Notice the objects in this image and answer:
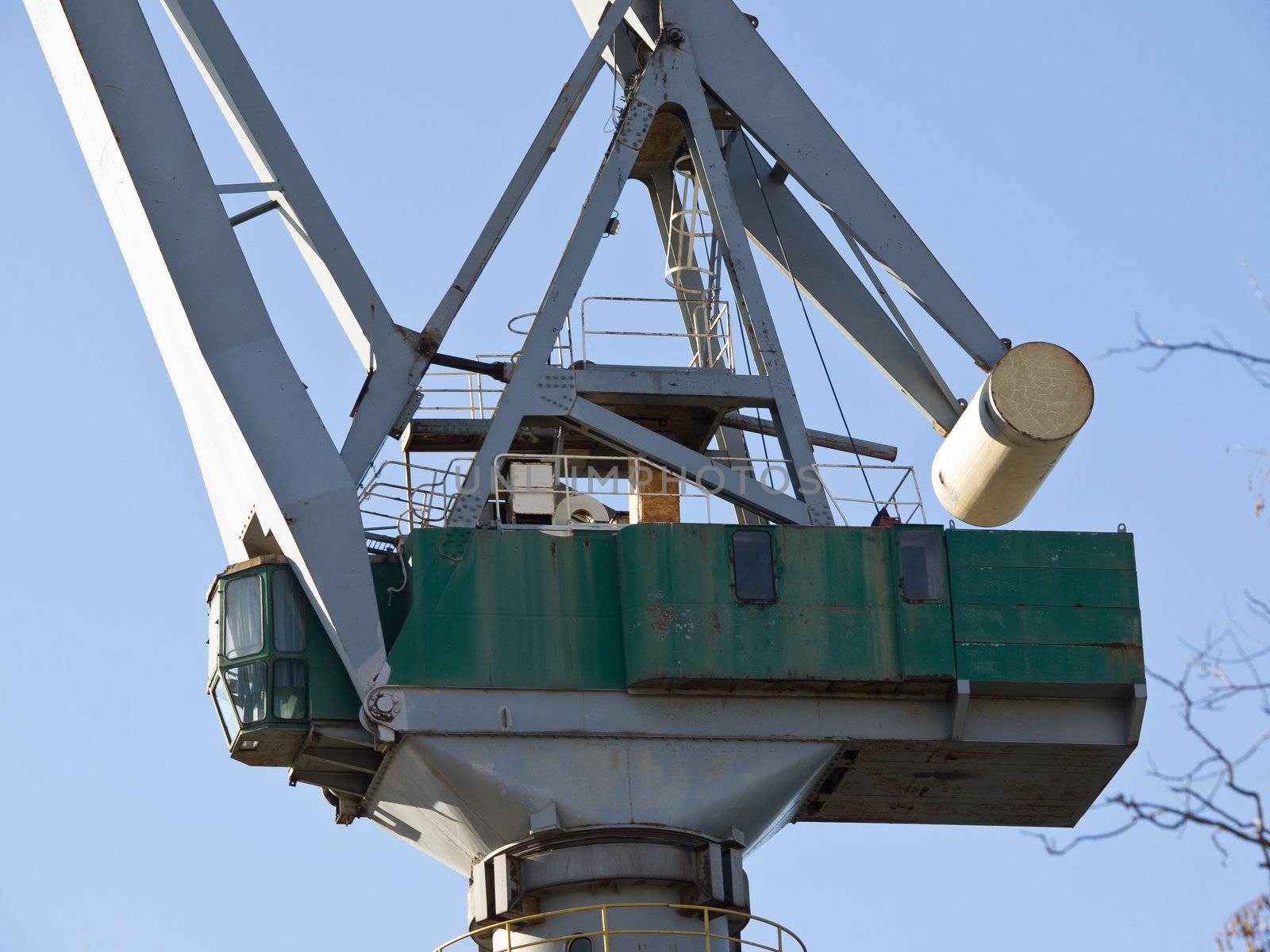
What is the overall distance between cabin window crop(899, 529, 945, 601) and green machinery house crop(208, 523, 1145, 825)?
23 millimetres

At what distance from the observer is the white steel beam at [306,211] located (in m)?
30.2

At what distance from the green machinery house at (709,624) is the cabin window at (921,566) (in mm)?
23

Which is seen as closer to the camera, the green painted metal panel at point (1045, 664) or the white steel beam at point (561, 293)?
the green painted metal panel at point (1045, 664)

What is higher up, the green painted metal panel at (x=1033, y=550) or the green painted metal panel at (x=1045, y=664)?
the green painted metal panel at (x=1033, y=550)

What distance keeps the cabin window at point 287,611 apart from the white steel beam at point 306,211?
3.49m

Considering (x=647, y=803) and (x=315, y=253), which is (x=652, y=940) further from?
(x=315, y=253)

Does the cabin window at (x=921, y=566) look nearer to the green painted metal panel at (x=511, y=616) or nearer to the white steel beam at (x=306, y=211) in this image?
the green painted metal panel at (x=511, y=616)

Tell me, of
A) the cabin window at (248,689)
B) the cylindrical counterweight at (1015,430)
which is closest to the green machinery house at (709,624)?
the cabin window at (248,689)

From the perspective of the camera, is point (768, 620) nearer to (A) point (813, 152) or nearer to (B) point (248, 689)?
(B) point (248, 689)

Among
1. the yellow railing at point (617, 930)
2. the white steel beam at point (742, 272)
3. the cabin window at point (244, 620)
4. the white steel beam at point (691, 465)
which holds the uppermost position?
the white steel beam at point (742, 272)

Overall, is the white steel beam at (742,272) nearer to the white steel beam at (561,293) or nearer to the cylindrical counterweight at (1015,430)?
the white steel beam at (561,293)

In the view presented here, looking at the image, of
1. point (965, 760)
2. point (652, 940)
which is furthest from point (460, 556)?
point (965, 760)

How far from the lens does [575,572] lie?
27.6 m

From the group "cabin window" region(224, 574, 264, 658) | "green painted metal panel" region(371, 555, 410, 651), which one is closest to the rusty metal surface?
"green painted metal panel" region(371, 555, 410, 651)
